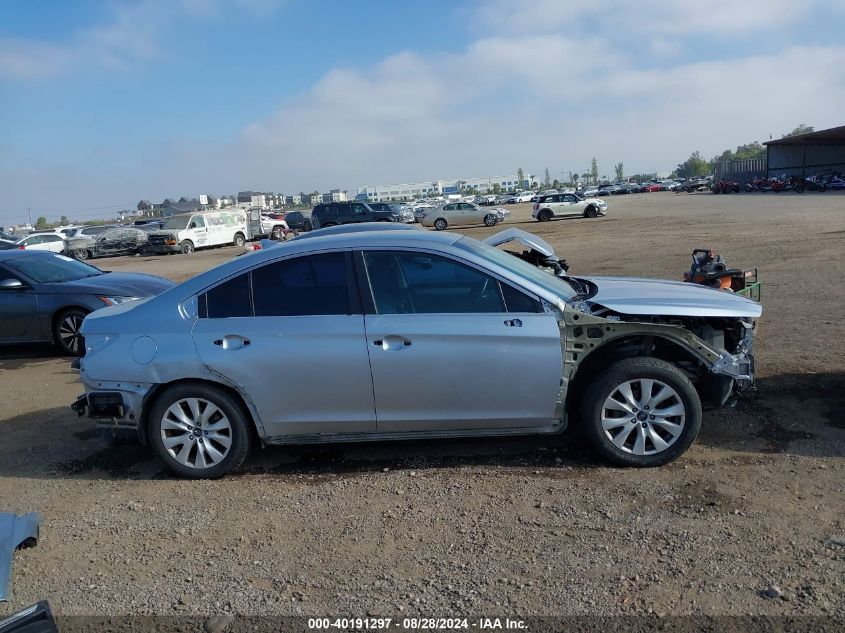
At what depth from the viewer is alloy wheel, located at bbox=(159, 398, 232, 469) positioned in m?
4.91

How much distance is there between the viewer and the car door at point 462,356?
15.5ft

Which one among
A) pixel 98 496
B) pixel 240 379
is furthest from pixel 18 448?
pixel 240 379

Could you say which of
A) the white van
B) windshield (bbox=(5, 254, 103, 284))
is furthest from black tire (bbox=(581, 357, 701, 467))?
the white van

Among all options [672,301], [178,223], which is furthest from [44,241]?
[672,301]

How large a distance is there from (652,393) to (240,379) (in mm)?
2755

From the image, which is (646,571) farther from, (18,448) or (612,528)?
(18,448)

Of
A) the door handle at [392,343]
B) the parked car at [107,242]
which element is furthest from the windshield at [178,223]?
the door handle at [392,343]

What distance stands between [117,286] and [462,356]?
22.0 feet

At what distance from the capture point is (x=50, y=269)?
998cm

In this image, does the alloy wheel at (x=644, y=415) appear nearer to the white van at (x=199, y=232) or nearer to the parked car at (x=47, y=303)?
the parked car at (x=47, y=303)

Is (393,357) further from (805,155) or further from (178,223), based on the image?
(805,155)

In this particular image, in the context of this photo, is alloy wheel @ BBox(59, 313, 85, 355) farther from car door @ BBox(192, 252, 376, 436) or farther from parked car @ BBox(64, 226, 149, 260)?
parked car @ BBox(64, 226, 149, 260)

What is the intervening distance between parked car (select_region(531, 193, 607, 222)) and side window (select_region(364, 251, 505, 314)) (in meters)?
37.9

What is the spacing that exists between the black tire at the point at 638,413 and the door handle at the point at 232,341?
7.62ft
